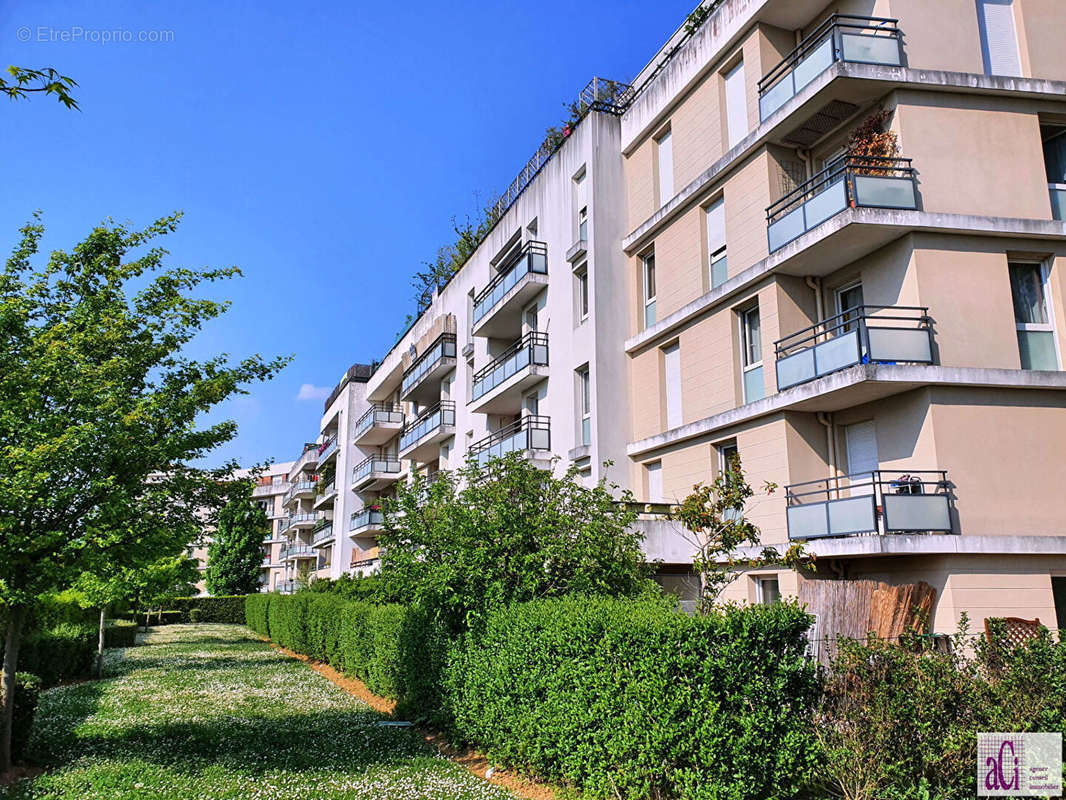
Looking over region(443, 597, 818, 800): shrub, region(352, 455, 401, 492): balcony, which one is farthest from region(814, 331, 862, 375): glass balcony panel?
region(352, 455, 401, 492): balcony

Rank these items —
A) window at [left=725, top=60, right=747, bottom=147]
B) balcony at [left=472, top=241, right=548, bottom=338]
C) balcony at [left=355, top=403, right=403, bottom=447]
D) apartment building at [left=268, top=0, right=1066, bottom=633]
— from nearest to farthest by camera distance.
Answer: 1. apartment building at [left=268, top=0, right=1066, bottom=633]
2. window at [left=725, top=60, right=747, bottom=147]
3. balcony at [left=472, top=241, right=548, bottom=338]
4. balcony at [left=355, top=403, right=403, bottom=447]

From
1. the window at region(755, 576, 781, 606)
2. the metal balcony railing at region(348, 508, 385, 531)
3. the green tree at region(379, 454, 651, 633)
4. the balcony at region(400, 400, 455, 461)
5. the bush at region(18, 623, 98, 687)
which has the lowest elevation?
the bush at region(18, 623, 98, 687)

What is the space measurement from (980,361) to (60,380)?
14597mm

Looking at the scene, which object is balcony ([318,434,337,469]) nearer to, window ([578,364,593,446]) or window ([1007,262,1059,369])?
window ([578,364,593,446])

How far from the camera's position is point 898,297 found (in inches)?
564

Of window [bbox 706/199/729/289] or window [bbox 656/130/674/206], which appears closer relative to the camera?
Answer: window [bbox 706/199/729/289]

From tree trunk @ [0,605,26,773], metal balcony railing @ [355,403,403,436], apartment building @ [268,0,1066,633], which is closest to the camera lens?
tree trunk @ [0,605,26,773]

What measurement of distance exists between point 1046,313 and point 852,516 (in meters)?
5.55

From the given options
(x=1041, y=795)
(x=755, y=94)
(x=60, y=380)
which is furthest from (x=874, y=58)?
(x=60, y=380)

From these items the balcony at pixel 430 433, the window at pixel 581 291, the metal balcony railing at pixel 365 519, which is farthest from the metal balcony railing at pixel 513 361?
the metal balcony railing at pixel 365 519

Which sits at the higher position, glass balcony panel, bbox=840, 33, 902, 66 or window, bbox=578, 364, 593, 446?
glass balcony panel, bbox=840, 33, 902, 66

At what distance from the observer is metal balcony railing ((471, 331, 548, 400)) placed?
24.5 metres

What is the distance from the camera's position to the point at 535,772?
9.91 metres

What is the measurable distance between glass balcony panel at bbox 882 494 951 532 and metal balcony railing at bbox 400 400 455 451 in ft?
73.8
